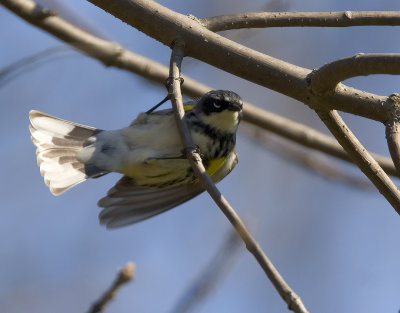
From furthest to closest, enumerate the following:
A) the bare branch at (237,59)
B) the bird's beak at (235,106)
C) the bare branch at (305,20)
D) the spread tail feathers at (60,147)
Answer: the spread tail feathers at (60,147) → the bird's beak at (235,106) → the bare branch at (305,20) → the bare branch at (237,59)

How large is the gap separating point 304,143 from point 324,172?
0.68 meters

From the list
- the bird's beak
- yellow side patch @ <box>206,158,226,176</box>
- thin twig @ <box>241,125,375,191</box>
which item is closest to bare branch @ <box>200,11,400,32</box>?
the bird's beak

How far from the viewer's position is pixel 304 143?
142 inches

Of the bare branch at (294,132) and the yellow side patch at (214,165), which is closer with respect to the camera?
the yellow side patch at (214,165)

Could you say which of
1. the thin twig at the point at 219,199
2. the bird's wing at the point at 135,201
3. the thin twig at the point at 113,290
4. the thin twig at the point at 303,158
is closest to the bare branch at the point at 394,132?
the thin twig at the point at 219,199

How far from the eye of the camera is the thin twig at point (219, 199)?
148 cm

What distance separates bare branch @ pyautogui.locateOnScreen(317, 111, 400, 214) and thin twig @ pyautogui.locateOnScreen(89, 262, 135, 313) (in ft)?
2.69

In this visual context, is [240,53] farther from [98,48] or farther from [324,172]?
[324,172]

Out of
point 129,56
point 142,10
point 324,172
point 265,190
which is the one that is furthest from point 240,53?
point 265,190

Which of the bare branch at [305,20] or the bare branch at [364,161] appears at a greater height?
the bare branch at [305,20]

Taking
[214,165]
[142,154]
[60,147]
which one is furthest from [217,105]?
[60,147]

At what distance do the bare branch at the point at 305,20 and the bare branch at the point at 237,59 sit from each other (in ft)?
0.48

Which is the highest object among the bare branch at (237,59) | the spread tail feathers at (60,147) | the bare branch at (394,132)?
the spread tail feathers at (60,147)

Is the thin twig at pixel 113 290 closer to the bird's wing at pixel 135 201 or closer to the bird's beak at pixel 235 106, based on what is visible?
the bird's beak at pixel 235 106
